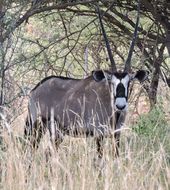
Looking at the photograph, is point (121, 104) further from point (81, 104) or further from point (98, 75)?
point (81, 104)

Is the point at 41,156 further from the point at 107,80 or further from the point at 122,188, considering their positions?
the point at 107,80

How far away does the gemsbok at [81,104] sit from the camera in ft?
20.3

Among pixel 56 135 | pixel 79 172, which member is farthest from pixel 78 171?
pixel 56 135

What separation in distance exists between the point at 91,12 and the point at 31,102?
7.03ft

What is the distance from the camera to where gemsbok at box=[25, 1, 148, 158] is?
6.18 m

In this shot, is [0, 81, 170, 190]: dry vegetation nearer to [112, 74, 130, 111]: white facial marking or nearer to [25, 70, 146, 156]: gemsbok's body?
[112, 74, 130, 111]: white facial marking

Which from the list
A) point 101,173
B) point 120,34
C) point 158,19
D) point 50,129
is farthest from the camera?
point 120,34

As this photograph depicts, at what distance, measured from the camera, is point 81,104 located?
22.4ft

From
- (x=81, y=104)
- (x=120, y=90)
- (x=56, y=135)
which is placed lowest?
(x=56, y=135)

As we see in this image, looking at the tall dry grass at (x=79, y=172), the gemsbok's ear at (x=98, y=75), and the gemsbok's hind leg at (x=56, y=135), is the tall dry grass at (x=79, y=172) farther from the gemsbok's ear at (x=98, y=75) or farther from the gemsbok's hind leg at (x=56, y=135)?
the gemsbok's ear at (x=98, y=75)

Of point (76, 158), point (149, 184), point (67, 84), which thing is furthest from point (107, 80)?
point (149, 184)

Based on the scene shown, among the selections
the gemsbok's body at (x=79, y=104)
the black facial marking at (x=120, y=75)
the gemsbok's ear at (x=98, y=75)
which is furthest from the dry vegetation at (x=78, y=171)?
the gemsbok's ear at (x=98, y=75)

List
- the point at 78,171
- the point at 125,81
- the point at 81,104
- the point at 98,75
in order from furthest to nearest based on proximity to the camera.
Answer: the point at 81,104
the point at 98,75
the point at 125,81
the point at 78,171

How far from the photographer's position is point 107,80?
654 centimetres
